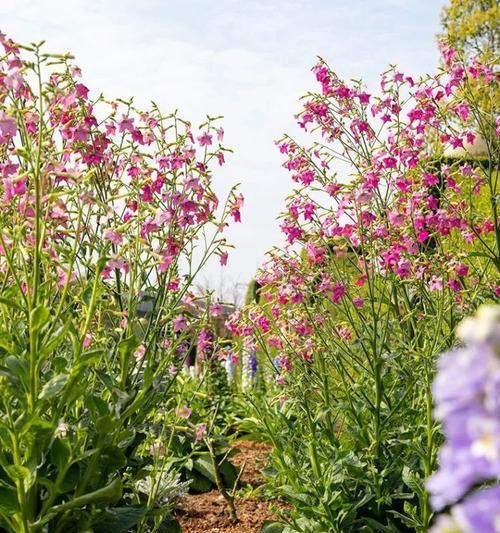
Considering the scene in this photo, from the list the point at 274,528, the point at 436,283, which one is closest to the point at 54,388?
the point at 274,528

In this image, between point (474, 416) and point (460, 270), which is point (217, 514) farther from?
point (474, 416)

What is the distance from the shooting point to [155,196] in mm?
3574

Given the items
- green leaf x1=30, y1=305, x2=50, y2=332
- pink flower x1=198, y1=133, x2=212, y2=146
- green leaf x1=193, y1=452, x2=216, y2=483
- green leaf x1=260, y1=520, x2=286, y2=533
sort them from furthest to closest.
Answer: green leaf x1=193, y1=452, x2=216, y2=483, green leaf x1=260, y1=520, x2=286, y2=533, pink flower x1=198, y1=133, x2=212, y2=146, green leaf x1=30, y1=305, x2=50, y2=332

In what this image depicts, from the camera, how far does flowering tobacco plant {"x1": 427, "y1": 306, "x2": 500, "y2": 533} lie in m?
0.81

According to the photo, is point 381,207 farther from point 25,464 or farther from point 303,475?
point 25,464

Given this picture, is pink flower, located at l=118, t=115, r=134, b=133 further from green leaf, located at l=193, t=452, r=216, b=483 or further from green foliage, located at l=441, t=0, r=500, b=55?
green foliage, located at l=441, t=0, r=500, b=55

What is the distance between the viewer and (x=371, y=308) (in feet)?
12.7

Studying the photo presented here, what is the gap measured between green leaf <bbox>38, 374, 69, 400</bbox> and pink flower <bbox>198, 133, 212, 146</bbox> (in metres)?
1.42

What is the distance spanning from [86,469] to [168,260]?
789 millimetres

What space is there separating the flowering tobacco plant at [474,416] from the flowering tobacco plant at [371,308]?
2.44 meters

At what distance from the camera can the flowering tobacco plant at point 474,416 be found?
2.65 feet

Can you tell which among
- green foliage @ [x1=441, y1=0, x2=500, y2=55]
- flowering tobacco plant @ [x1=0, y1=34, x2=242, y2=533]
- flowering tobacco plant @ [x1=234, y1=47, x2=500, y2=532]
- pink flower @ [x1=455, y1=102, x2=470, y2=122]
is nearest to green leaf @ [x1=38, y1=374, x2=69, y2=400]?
flowering tobacco plant @ [x1=0, y1=34, x2=242, y2=533]

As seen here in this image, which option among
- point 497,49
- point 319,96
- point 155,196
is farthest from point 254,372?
point 497,49

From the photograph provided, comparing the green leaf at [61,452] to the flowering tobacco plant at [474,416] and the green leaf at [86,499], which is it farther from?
the flowering tobacco plant at [474,416]
